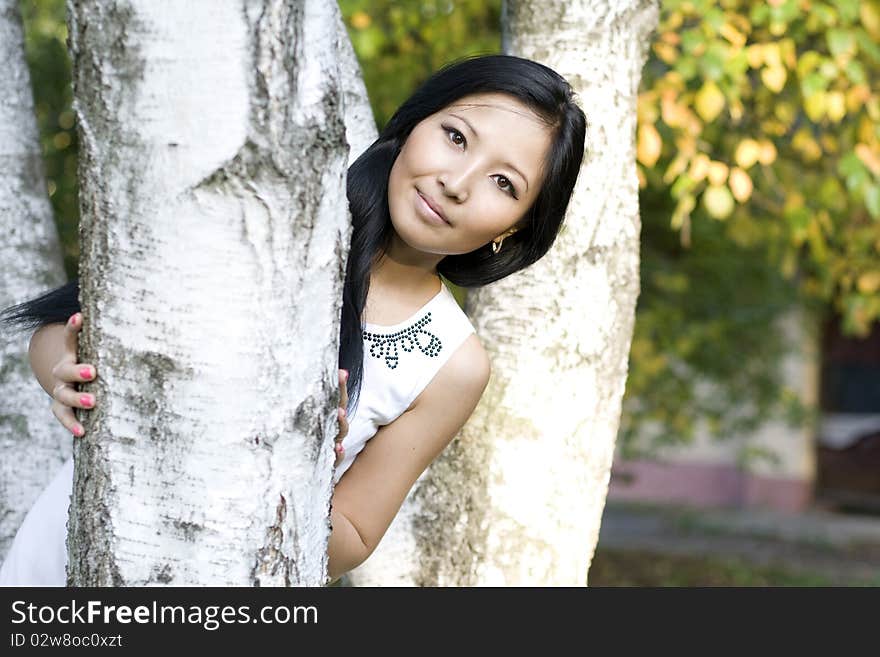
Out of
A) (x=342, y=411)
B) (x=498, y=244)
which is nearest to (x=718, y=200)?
(x=498, y=244)

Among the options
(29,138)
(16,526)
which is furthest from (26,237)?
(16,526)

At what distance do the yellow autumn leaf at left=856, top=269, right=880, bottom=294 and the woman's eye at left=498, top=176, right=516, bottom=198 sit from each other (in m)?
3.80

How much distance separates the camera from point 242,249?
1.18m

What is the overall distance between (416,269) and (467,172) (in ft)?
0.82

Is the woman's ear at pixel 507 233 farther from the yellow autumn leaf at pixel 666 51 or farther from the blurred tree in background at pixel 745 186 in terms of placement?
the yellow autumn leaf at pixel 666 51

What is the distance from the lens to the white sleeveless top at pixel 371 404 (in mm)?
1757

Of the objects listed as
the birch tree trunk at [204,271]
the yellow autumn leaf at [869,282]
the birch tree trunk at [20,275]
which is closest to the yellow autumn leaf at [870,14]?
the yellow autumn leaf at [869,282]

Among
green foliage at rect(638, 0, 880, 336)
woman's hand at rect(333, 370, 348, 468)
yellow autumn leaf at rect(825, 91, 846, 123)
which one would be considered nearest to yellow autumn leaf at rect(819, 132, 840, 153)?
green foliage at rect(638, 0, 880, 336)

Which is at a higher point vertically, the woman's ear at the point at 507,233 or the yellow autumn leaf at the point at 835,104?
the yellow autumn leaf at the point at 835,104

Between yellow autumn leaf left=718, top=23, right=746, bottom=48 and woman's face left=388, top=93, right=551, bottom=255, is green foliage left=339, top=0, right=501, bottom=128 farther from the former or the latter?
woman's face left=388, top=93, right=551, bottom=255

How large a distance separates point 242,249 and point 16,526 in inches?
54.1

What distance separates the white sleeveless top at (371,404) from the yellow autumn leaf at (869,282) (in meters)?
3.76

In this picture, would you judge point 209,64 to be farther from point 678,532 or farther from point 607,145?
point 678,532

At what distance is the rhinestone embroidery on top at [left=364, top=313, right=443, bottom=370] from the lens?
1805mm
